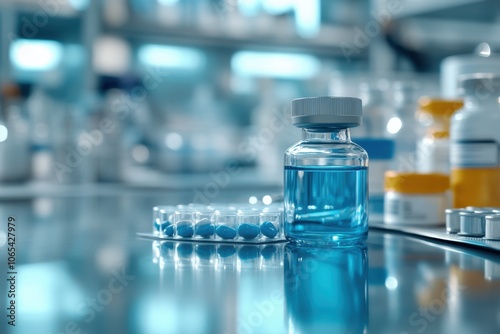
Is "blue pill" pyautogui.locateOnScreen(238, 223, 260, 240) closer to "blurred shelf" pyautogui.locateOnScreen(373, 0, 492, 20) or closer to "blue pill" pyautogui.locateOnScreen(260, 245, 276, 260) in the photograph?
"blue pill" pyautogui.locateOnScreen(260, 245, 276, 260)

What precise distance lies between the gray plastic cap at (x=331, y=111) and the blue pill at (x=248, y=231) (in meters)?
0.16

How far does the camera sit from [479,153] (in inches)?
36.3

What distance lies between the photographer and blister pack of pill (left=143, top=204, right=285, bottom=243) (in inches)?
31.8

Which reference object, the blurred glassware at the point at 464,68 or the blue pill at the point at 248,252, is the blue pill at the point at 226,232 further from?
the blurred glassware at the point at 464,68

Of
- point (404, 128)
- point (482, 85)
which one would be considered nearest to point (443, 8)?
point (404, 128)

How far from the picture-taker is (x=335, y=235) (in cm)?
78

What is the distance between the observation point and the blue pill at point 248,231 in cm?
81

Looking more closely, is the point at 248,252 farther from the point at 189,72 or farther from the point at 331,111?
the point at 189,72

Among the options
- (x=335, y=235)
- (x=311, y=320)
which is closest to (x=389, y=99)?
(x=335, y=235)

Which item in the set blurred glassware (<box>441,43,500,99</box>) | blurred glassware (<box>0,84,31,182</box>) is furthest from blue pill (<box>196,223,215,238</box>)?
Answer: blurred glassware (<box>0,84,31,182</box>)

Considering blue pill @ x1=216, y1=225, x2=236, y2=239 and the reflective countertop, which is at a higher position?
blue pill @ x1=216, y1=225, x2=236, y2=239

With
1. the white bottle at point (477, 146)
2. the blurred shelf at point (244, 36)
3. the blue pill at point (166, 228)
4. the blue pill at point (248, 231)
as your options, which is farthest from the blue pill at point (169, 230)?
the blurred shelf at point (244, 36)

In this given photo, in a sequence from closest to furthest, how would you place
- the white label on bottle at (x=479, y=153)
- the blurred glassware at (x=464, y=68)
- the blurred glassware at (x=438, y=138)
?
the white label on bottle at (x=479, y=153)
the blurred glassware at (x=438, y=138)
the blurred glassware at (x=464, y=68)

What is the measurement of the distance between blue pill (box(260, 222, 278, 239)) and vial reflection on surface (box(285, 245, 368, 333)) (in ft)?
0.13
